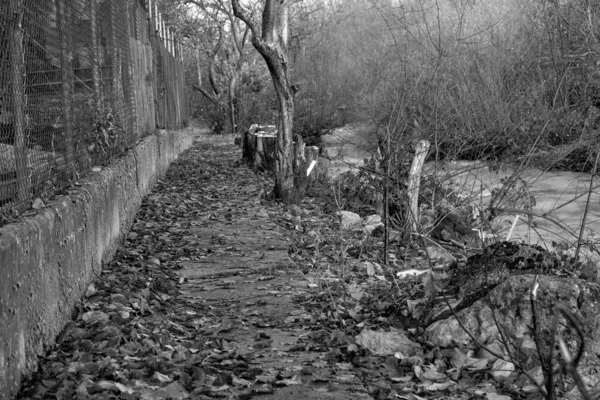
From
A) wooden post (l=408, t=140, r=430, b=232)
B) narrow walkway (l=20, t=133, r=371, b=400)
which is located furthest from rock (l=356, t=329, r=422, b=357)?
wooden post (l=408, t=140, r=430, b=232)

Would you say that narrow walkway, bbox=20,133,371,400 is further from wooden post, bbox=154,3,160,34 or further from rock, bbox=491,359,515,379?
wooden post, bbox=154,3,160,34

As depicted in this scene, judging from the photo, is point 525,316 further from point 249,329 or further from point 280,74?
point 280,74

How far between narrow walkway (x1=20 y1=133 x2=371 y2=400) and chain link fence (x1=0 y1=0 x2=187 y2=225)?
0.81 meters

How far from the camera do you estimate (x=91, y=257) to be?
5.65 meters

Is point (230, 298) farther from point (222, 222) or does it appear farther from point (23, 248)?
point (222, 222)

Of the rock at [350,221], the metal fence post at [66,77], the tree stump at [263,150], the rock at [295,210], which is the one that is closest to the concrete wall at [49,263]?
the metal fence post at [66,77]

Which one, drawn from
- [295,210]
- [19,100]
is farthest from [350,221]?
[19,100]

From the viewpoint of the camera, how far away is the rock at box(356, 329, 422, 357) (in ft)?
15.2

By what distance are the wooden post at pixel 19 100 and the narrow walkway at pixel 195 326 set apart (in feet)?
2.80

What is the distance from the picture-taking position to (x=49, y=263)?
14.2 ft

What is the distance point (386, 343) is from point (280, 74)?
590cm

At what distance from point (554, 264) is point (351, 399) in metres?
1.99

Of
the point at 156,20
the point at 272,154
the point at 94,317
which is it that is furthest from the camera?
the point at 156,20

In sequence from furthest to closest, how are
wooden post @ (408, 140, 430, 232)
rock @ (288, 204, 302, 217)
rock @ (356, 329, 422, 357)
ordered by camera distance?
rock @ (288, 204, 302, 217) < wooden post @ (408, 140, 430, 232) < rock @ (356, 329, 422, 357)
